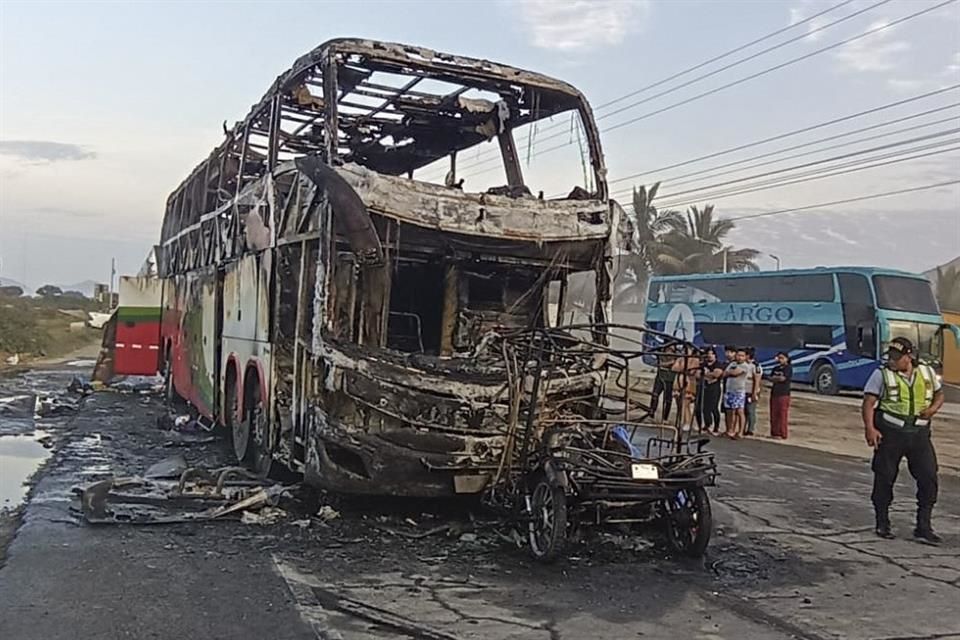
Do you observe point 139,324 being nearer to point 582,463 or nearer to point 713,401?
point 713,401

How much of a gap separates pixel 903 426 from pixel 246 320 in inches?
262

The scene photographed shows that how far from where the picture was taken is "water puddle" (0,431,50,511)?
31.6 ft

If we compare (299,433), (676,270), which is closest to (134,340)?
(299,433)

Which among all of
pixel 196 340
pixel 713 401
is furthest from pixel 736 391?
pixel 196 340

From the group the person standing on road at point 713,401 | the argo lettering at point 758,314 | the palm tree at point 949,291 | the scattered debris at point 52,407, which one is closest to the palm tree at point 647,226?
the palm tree at point 949,291

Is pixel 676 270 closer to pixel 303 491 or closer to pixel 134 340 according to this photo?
pixel 134 340

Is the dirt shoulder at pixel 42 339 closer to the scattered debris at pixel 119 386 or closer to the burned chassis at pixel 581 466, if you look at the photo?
the scattered debris at pixel 119 386

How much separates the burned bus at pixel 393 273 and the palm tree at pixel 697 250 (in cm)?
3582

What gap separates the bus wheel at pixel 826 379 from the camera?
27562 millimetres

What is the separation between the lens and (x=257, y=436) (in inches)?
412

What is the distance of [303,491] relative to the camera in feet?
30.6

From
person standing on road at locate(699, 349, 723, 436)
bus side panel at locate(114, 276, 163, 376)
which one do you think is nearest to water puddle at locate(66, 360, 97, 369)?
bus side panel at locate(114, 276, 163, 376)

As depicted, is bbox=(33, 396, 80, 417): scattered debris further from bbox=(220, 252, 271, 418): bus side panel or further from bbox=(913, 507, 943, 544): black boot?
bbox=(913, 507, 943, 544): black boot

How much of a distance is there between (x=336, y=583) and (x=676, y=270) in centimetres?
4147
